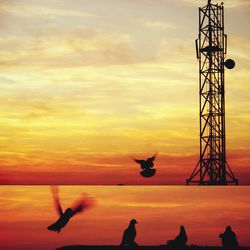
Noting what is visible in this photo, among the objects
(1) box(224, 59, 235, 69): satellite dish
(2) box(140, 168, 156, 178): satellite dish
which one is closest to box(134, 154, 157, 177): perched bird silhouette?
(2) box(140, 168, 156, 178): satellite dish

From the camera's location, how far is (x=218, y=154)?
61688 mm

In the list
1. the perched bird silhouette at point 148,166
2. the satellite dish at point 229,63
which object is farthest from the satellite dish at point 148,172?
the satellite dish at point 229,63

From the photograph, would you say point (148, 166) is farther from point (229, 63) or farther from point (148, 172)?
point (229, 63)

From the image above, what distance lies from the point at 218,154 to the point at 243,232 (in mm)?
30954

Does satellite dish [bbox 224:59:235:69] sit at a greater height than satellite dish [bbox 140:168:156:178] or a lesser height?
greater

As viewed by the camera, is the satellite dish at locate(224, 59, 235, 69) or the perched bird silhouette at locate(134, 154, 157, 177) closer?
the perched bird silhouette at locate(134, 154, 157, 177)

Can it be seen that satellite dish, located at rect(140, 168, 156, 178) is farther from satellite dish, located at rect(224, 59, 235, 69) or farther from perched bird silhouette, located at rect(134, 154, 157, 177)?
satellite dish, located at rect(224, 59, 235, 69)

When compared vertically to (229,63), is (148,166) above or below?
below

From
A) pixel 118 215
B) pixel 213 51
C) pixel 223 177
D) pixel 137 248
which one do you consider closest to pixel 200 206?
pixel 118 215

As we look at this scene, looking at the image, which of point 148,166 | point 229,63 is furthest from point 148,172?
point 229,63

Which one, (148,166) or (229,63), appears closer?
(148,166)

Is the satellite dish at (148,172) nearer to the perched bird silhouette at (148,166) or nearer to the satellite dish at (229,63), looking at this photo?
the perched bird silhouette at (148,166)

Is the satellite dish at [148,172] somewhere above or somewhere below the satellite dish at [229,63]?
below

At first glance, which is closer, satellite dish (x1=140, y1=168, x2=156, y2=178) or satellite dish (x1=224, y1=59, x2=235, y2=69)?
satellite dish (x1=140, y1=168, x2=156, y2=178)
